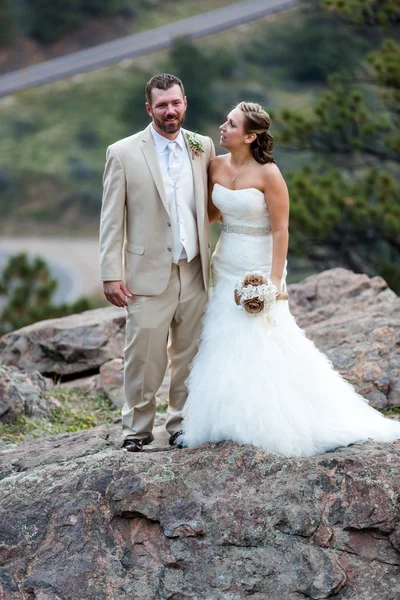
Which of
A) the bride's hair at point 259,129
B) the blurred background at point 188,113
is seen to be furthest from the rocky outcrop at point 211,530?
the blurred background at point 188,113

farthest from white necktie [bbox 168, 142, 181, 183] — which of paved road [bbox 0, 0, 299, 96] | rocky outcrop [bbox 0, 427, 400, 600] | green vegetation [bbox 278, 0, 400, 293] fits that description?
paved road [bbox 0, 0, 299, 96]

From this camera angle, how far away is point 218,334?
4.69 meters

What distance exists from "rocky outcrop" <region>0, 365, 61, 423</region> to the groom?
53.8 inches

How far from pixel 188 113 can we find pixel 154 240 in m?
27.4

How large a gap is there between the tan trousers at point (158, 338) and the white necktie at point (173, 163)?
1.62ft

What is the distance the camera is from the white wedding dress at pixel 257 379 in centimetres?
437

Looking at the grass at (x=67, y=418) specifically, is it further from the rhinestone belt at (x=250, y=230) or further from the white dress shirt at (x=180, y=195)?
the rhinestone belt at (x=250, y=230)

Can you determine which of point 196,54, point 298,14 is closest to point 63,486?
point 196,54

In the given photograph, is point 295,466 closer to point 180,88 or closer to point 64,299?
point 180,88

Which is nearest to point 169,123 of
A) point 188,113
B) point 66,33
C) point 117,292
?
point 117,292

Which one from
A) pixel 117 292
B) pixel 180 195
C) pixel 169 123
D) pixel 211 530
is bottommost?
pixel 211 530

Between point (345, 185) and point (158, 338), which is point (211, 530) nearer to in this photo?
point (158, 338)

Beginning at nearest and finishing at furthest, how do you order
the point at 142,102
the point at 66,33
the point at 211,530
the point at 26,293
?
the point at 211,530 < the point at 26,293 < the point at 142,102 < the point at 66,33

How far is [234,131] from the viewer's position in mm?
4707
